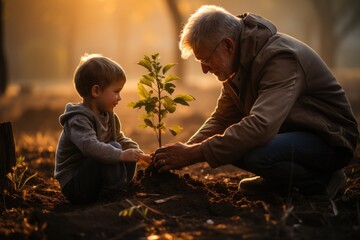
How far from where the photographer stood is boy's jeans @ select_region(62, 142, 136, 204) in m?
4.01

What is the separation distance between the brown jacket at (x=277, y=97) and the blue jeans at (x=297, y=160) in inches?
3.3

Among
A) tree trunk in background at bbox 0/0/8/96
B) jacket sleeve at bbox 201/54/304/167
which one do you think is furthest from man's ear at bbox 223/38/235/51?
tree trunk in background at bbox 0/0/8/96

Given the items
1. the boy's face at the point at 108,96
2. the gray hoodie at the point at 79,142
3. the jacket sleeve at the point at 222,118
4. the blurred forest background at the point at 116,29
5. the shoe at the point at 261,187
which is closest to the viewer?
the gray hoodie at the point at 79,142

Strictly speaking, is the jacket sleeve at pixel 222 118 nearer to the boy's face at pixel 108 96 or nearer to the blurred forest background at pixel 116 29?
the boy's face at pixel 108 96

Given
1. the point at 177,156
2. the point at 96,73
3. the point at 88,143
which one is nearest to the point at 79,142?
the point at 88,143

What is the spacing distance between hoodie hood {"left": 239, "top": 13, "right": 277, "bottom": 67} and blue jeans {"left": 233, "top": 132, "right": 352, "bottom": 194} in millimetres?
696

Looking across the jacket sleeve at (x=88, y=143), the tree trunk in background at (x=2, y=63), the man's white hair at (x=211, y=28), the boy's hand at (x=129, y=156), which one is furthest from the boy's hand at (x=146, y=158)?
the tree trunk in background at (x=2, y=63)

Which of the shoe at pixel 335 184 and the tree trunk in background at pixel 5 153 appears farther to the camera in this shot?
the tree trunk in background at pixel 5 153

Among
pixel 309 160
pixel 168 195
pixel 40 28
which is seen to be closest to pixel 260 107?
pixel 309 160

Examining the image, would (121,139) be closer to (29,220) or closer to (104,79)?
(104,79)

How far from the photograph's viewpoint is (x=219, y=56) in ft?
13.5

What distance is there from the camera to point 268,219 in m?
3.26

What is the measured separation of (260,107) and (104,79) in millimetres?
1298

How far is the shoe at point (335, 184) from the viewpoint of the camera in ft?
13.8
